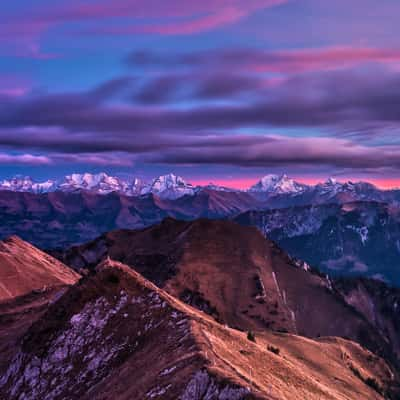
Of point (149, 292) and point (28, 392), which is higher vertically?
point (149, 292)

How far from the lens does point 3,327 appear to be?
120000 millimetres

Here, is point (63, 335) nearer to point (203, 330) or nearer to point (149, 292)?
point (149, 292)

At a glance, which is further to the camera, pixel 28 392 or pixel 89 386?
pixel 28 392

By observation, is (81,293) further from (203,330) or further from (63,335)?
(203,330)

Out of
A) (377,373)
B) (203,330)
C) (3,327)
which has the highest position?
(203,330)

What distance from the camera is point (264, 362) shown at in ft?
234

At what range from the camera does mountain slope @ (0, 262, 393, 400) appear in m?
52.4

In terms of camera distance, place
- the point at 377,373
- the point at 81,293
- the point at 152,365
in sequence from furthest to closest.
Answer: the point at 377,373 < the point at 81,293 < the point at 152,365

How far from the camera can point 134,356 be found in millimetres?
68625

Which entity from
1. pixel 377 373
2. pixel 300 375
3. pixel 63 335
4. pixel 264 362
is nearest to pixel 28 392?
pixel 63 335

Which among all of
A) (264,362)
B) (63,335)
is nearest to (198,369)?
(264,362)

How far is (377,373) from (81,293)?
13752 cm

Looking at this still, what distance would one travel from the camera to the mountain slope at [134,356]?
52.4m

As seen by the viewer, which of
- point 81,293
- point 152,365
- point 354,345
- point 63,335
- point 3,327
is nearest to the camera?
point 152,365
